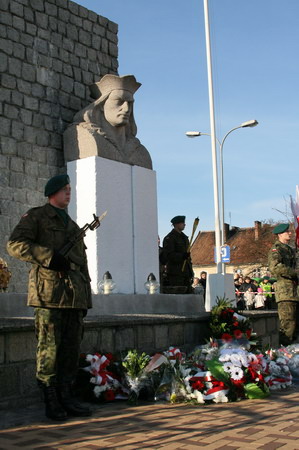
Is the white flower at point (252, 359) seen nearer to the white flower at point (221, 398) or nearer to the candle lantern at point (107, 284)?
the white flower at point (221, 398)

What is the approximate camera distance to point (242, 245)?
59.4 m

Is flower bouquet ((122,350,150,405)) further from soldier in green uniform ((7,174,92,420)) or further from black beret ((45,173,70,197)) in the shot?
black beret ((45,173,70,197))

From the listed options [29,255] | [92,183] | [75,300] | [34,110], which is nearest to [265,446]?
[75,300]

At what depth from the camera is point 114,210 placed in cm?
858

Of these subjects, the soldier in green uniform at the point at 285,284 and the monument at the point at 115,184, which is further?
the soldier in green uniform at the point at 285,284

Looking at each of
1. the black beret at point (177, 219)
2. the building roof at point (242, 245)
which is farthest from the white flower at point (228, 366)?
the building roof at point (242, 245)

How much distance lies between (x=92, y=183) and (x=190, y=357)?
297cm

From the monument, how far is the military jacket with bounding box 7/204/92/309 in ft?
10.7

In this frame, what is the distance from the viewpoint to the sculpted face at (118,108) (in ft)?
29.3

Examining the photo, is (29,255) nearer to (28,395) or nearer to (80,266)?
(80,266)

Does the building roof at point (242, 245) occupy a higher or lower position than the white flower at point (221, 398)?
higher

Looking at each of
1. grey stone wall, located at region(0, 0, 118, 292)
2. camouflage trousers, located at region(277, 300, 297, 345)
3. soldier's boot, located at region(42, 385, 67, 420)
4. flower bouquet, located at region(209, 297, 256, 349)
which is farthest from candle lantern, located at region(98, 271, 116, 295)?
soldier's boot, located at region(42, 385, 67, 420)

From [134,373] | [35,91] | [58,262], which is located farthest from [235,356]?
[35,91]

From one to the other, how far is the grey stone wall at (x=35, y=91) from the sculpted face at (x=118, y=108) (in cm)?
53
